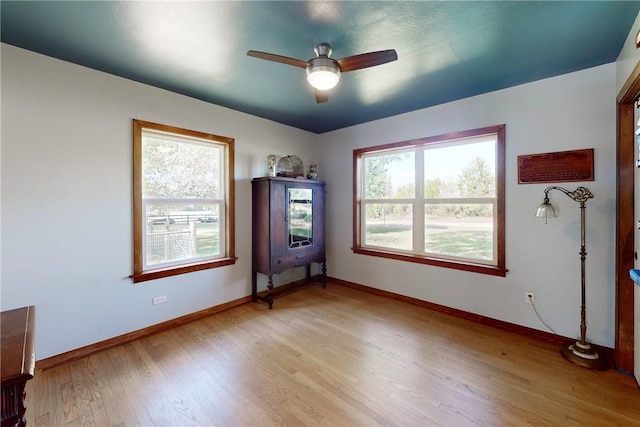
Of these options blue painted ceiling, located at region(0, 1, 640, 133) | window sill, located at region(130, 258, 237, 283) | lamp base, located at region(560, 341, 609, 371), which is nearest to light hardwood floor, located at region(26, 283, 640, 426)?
lamp base, located at region(560, 341, 609, 371)

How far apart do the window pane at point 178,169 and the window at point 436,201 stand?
202 centimetres

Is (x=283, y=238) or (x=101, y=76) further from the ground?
(x=101, y=76)

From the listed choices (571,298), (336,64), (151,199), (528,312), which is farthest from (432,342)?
(151,199)

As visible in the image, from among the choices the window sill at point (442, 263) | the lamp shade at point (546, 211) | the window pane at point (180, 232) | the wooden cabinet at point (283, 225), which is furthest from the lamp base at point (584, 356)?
the window pane at point (180, 232)

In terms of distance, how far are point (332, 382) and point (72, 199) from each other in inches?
102

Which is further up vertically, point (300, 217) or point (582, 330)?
point (300, 217)

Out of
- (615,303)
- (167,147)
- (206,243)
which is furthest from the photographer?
(206,243)

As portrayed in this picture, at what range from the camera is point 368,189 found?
13.2 ft

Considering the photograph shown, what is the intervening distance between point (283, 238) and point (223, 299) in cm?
105

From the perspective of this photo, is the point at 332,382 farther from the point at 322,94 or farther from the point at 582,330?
the point at 322,94

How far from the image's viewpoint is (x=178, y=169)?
117 inches

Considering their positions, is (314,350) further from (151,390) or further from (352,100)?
(352,100)

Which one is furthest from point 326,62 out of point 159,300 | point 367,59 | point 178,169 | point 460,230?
point 159,300

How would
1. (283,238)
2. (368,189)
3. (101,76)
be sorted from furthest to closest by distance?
(368,189) < (283,238) < (101,76)
